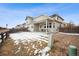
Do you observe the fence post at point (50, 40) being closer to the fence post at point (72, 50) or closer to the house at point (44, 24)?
the house at point (44, 24)

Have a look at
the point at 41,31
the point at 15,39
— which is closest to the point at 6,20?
the point at 15,39

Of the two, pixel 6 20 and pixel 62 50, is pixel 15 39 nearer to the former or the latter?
pixel 6 20

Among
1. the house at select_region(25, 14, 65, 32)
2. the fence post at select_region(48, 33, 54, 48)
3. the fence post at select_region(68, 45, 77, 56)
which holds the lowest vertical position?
the fence post at select_region(68, 45, 77, 56)

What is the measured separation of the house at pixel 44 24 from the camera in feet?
7.99

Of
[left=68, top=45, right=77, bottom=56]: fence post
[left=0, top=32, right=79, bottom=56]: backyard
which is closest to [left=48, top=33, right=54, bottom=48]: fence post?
[left=0, top=32, right=79, bottom=56]: backyard

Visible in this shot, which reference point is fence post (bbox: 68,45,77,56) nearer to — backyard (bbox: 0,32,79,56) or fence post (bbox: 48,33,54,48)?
backyard (bbox: 0,32,79,56)

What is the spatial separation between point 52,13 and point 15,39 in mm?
691

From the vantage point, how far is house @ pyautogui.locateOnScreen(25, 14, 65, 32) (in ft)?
7.99

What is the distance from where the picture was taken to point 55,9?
243 centimetres

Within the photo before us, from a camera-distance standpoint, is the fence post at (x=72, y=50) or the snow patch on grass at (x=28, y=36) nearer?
the fence post at (x=72, y=50)

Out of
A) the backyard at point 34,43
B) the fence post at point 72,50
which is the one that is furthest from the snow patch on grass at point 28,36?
the fence post at point 72,50

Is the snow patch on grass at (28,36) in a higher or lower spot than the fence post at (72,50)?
higher

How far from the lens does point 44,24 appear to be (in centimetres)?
247

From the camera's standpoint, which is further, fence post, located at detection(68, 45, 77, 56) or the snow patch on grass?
the snow patch on grass
